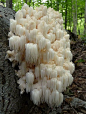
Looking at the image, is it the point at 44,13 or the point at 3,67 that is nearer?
the point at 3,67

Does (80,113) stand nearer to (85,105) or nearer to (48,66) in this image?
(85,105)

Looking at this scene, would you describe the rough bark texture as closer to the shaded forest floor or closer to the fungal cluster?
the shaded forest floor

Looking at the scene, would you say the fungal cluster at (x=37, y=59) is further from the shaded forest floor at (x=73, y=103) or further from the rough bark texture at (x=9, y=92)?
the shaded forest floor at (x=73, y=103)

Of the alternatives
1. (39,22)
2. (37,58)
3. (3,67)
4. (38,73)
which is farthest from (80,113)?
(39,22)

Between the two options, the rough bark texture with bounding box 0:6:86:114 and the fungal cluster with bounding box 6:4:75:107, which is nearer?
the fungal cluster with bounding box 6:4:75:107

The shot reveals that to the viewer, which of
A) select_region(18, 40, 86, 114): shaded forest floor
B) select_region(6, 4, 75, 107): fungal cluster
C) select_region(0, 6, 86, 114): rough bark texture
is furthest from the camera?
select_region(18, 40, 86, 114): shaded forest floor

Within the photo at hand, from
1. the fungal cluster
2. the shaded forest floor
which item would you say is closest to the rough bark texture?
the shaded forest floor

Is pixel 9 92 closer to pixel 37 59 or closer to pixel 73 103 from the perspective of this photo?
pixel 37 59

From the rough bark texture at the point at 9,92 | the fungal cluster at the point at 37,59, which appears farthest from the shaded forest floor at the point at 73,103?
the fungal cluster at the point at 37,59
